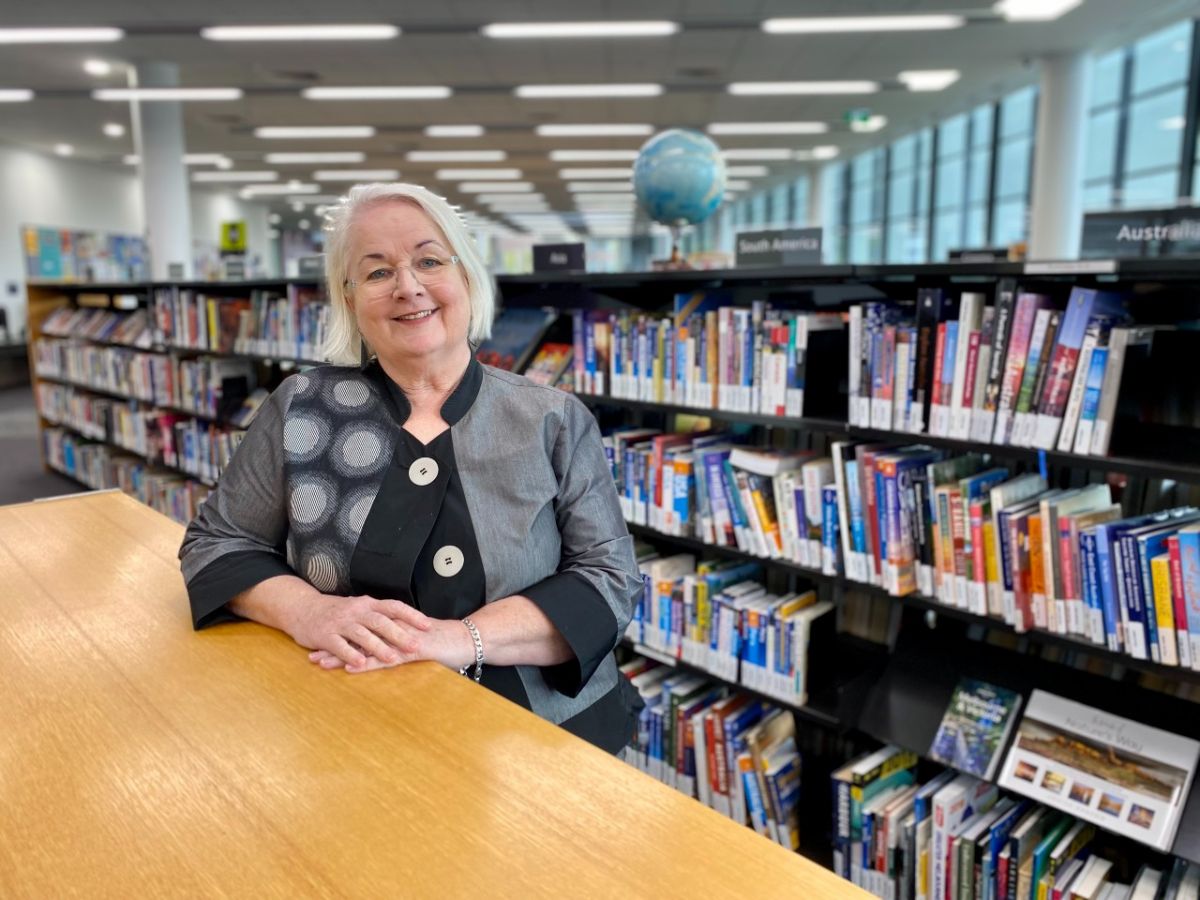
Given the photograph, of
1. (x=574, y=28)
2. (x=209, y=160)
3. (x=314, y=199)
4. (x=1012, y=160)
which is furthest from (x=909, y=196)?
(x=314, y=199)

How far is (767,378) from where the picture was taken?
93.4 inches

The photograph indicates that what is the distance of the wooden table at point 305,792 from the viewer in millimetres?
696

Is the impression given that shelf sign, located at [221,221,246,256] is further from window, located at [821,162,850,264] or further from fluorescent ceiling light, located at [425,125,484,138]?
window, located at [821,162,850,264]

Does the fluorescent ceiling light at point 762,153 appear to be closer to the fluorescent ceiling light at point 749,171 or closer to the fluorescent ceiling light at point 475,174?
the fluorescent ceiling light at point 749,171

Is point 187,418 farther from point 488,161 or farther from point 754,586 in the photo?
point 488,161

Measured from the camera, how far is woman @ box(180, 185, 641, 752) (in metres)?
1.30

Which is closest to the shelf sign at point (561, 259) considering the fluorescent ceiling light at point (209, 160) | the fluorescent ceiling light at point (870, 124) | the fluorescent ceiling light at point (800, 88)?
the fluorescent ceiling light at point (800, 88)

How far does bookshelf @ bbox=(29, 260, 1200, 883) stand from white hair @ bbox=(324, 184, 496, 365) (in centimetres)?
101

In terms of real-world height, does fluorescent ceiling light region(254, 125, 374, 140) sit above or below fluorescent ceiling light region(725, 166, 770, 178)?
below

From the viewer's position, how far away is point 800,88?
8.88 metres

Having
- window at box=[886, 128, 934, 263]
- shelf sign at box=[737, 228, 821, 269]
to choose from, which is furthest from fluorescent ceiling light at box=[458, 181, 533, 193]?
shelf sign at box=[737, 228, 821, 269]

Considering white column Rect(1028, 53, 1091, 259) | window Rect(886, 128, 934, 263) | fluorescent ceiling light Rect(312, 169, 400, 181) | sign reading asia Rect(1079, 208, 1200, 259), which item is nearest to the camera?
sign reading asia Rect(1079, 208, 1200, 259)

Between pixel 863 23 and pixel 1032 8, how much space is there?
1153 millimetres

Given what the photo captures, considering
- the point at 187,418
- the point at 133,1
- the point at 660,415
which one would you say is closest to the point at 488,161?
the point at 133,1
